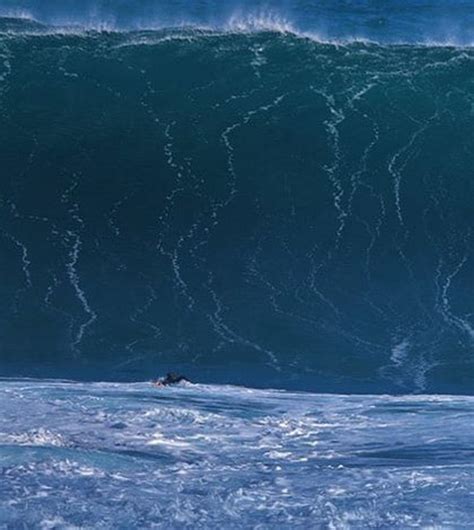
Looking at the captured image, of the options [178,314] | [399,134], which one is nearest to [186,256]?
[178,314]

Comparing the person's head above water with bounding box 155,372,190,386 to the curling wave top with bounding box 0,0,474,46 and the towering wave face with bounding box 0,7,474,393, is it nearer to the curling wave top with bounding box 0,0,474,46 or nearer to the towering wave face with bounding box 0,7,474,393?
the towering wave face with bounding box 0,7,474,393

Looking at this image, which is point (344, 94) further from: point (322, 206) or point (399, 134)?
point (322, 206)

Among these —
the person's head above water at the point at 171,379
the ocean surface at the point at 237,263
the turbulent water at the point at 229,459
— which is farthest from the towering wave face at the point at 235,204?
the turbulent water at the point at 229,459

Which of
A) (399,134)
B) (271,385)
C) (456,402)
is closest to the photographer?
(456,402)

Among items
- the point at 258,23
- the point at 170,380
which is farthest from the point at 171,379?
the point at 258,23

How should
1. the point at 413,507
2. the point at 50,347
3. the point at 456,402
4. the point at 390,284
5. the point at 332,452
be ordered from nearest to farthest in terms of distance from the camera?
the point at 413,507 < the point at 332,452 < the point at 456,402 < the point at 50,347 < the point at 390,284

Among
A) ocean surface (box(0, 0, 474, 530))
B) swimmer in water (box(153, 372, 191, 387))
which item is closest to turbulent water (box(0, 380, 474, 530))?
ocean surface (box(0, 0, 474, 530))

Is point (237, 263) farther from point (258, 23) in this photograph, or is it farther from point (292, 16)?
point (292, 16)
